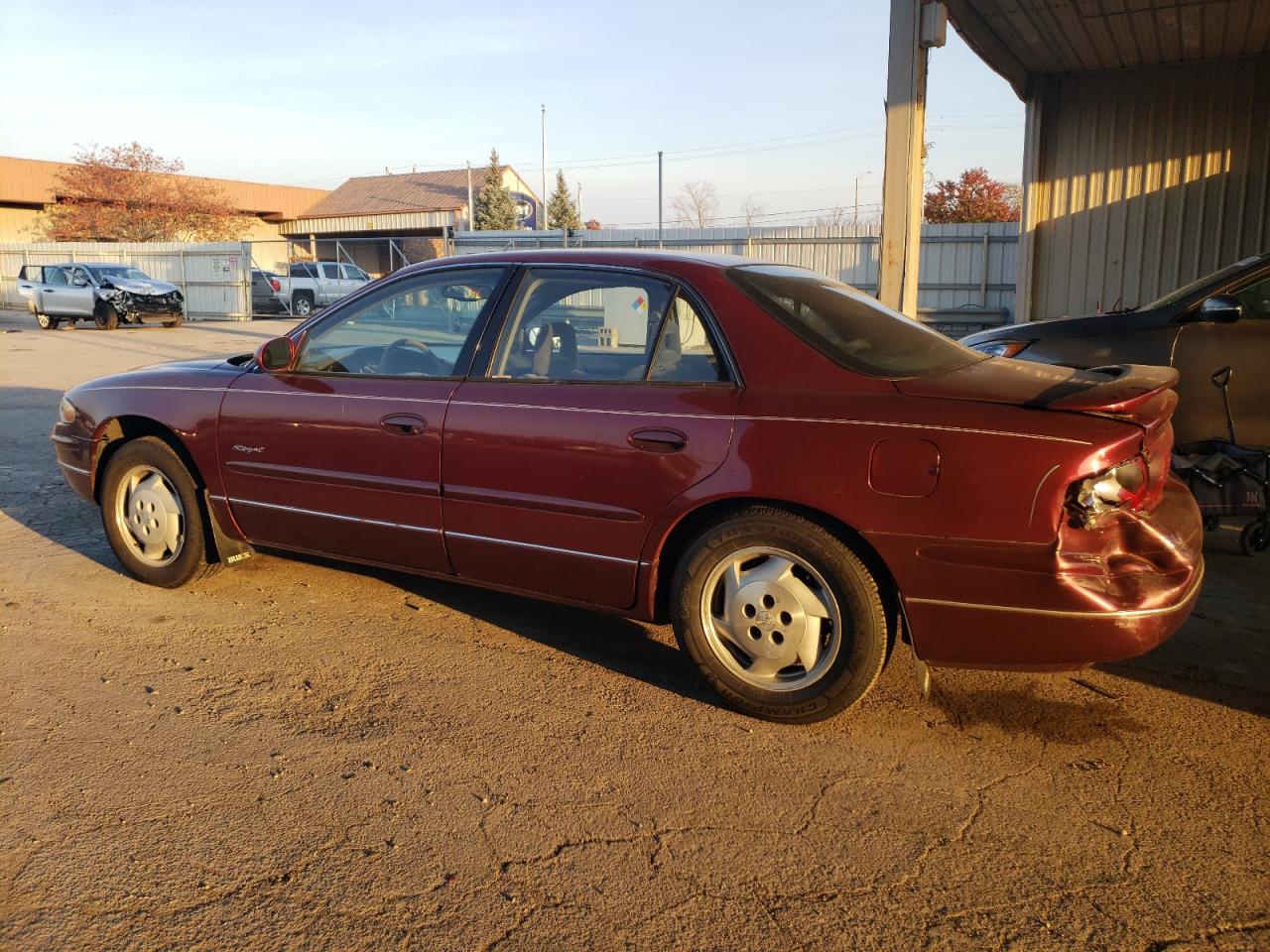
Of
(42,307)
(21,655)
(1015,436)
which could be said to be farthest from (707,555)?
(42,307)

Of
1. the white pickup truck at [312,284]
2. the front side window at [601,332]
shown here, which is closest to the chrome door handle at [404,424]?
the front side window at [601,332]

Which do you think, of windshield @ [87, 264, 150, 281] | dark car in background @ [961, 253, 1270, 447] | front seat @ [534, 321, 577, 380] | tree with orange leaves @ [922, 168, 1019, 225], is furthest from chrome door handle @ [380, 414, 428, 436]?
tree with orange leaves @ [922, 168, 1019, 225]

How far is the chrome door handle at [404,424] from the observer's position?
13.8ft

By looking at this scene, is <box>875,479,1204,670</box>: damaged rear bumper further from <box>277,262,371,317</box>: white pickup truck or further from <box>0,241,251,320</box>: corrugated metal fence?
<box>277,262,371,317</box>: white pickup truck

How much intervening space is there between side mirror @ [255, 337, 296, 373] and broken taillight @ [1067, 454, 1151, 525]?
3339mm

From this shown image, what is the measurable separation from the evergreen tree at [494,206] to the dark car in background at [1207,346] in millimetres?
53222

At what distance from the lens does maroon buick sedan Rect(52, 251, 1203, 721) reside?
10.4 ft

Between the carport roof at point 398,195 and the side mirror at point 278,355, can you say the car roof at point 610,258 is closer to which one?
the side mirror at point 278,355

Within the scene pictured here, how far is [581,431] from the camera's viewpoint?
12.5 ft

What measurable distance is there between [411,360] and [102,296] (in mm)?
23322

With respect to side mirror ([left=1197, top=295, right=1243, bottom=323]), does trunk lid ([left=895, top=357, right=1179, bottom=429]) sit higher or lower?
lower

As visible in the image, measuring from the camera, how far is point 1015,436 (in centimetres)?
313

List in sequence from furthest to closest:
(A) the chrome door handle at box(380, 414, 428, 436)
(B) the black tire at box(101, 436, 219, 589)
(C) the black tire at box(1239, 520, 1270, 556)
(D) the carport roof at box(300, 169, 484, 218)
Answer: (D) the carport roof at box(300, 169, 484, 218)
(C) the black tire at box(1239, 520, 1270, 556)
(B) the black tire at box(101, 436, 219, 589)
(A) the chrome door handle at box(380, 414, 428, 436)

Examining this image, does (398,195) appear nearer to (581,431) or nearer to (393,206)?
(393,206)
